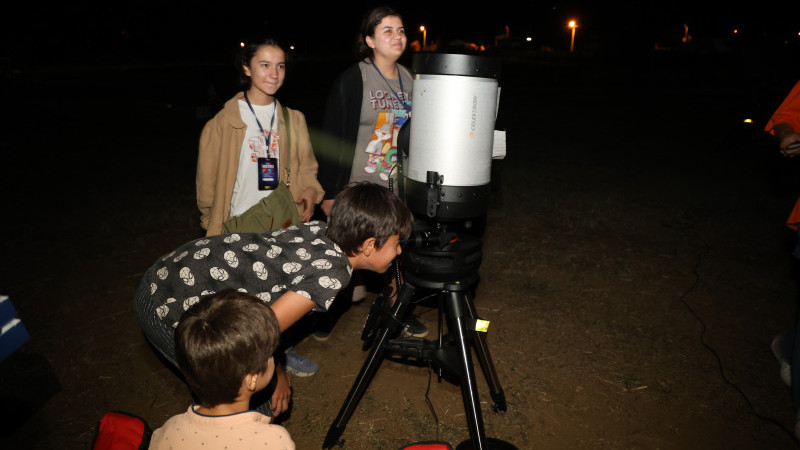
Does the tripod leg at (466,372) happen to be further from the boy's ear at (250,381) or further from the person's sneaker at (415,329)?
the person's sneaker at (415,329)

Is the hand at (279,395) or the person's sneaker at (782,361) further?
the person's sneaker at (782,361)

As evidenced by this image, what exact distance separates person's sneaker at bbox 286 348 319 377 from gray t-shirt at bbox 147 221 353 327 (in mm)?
1150

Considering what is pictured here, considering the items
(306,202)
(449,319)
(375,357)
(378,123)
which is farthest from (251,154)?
(449,319)

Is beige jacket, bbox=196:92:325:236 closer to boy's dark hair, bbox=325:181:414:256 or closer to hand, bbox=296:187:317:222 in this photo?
hand, bbox=296:187:317:222

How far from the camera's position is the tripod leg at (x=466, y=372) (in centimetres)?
196

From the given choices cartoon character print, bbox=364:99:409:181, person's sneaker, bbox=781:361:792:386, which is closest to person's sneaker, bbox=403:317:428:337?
cartoon character print, bbox=364:99:409:181

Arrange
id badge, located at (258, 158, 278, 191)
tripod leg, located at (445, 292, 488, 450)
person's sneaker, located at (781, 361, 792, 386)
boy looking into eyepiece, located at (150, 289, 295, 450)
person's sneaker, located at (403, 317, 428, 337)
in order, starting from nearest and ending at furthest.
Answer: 1. boy looking into eyepiece, located at (150, 289, 295, 450)
2. tripod leg, located at (445, 292, 488, 450)
3. id badge, located at (258, 158, 278, 191)
4. person's sneaker, located at (781, 361, 792, 386)
5. person's sneaker, located at (403, 317, 428, 337)

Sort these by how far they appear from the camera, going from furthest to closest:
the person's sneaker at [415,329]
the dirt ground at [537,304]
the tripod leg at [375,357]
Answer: the person's sneaker at [415,329]
the dirt ground at [537,304]
the tripod leg at [375,357]

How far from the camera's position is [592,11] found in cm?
4916

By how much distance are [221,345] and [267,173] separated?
1.49 metres

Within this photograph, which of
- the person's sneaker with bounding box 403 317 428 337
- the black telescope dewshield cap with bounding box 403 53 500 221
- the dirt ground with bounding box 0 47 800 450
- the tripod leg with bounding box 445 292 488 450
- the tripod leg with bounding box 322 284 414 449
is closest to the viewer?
the black telescope dewshield cap with bounding box 403 53 500 221

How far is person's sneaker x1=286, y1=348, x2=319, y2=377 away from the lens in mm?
2922

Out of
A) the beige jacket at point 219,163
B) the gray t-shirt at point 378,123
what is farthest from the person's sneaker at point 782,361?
the beige jacket at point 219,163

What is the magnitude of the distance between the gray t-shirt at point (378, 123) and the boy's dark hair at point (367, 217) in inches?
33.7
